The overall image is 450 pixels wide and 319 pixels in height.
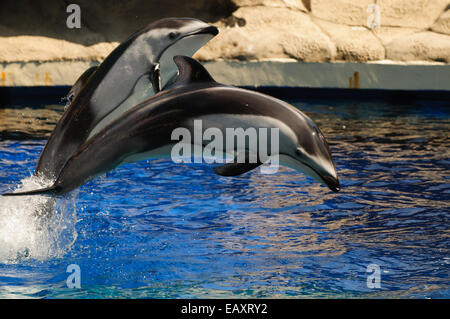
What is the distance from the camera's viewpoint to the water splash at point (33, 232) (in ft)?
13.9

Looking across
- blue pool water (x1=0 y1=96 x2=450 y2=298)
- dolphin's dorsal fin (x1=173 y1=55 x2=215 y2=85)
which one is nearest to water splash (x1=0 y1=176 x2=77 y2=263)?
blue pool water (x1=0 y1=96 x2=450 y2=298)

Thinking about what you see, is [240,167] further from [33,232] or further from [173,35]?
[33,232]

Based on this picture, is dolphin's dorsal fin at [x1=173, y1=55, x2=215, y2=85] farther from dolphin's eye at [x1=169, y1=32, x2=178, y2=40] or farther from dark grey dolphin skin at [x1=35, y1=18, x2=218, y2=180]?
dolphin's eye at [x1=169, y1=32, x2=178, y2=40]

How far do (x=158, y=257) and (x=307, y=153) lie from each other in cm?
145

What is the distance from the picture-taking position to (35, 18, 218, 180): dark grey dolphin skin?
3.79 meters

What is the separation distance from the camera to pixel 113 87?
3824 millimetres

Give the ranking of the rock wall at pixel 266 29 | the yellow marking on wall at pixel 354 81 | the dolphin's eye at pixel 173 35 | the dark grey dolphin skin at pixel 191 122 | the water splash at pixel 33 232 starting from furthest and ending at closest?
the rock wall at pixel 266 29 < the yellow marking on wall at pixel 354 81 < the water splash at pixel 33 232 < the dolphin's eye at pixel 173 35 < the dark grey dolphin skin at pixel 191 122

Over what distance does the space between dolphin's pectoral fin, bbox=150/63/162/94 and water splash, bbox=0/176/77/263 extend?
1013 mm

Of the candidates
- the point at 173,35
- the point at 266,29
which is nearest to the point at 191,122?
the point at 173,35

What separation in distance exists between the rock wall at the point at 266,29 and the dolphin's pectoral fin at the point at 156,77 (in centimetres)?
673

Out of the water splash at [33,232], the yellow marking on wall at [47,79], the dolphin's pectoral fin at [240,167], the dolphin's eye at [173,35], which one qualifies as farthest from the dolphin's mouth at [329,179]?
the yellow marking on wall at [47,79]

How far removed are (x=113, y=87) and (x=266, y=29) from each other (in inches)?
291

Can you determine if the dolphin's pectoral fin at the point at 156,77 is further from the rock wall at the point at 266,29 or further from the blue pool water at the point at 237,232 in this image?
the rock wall at the point at 266,29

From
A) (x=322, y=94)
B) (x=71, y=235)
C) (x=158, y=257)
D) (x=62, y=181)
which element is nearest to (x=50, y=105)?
(x=322, y=94)
